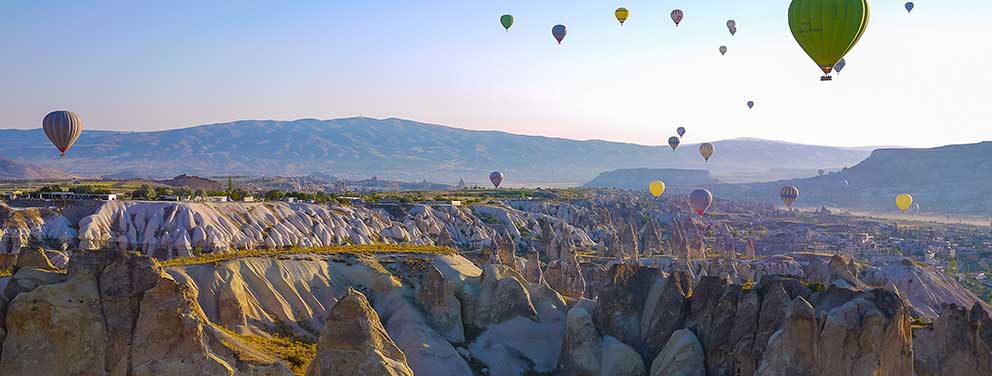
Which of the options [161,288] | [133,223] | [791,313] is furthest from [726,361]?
[133,223]

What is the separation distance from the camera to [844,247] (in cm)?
11150

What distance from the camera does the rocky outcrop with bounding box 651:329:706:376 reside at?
99.2ft

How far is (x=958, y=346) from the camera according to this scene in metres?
28.8

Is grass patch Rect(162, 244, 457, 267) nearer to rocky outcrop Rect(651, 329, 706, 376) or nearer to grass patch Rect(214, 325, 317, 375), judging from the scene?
grass patch Rect(214, 325, 317, 375)

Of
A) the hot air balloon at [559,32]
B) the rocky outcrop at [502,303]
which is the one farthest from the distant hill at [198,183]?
the rocky outcrop at [502,303]

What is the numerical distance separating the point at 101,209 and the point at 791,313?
4938 centimetres

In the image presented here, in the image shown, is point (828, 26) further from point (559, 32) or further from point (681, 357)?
point (559, 32)

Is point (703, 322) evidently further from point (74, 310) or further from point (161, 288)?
point (74, 310)

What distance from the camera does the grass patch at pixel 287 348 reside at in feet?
96.0

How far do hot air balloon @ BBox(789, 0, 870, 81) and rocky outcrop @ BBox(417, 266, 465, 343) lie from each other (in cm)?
2125

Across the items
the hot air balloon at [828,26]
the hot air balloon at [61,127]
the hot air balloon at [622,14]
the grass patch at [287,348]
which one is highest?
the hot air balloon at [622,14]

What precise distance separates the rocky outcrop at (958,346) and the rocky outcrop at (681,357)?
275 inches

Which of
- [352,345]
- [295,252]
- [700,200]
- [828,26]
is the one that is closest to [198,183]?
[700,200]

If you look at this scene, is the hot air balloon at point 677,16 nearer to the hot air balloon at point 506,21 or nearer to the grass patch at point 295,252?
the hot air balloon at point 506,21
